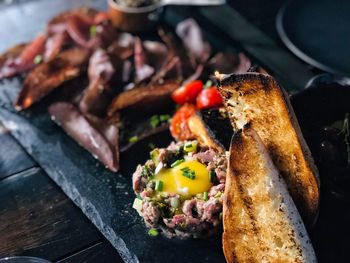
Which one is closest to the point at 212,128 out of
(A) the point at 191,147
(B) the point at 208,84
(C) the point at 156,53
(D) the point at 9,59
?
(A) the point at 191,147

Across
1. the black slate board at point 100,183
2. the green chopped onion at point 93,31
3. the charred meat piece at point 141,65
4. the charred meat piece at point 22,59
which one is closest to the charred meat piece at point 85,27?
the green chopped onion at point 93,31

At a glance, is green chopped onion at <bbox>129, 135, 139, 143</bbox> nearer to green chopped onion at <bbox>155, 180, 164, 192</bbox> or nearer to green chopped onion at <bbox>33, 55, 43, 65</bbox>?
green chopped onion at <bbox>155, 180, 164, 192</bbox>

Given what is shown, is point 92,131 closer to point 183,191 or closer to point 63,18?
point 183,191

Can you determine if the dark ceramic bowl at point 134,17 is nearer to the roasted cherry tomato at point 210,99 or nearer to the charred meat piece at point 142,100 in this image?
the charred meat piece at point 142,100

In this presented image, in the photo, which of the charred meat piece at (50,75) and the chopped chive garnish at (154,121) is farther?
the charred meat piece at (50,75)

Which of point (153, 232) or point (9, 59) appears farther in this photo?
point (9, 59)

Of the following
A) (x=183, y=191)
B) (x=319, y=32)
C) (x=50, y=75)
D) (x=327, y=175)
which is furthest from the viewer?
(x=319, y=32)
